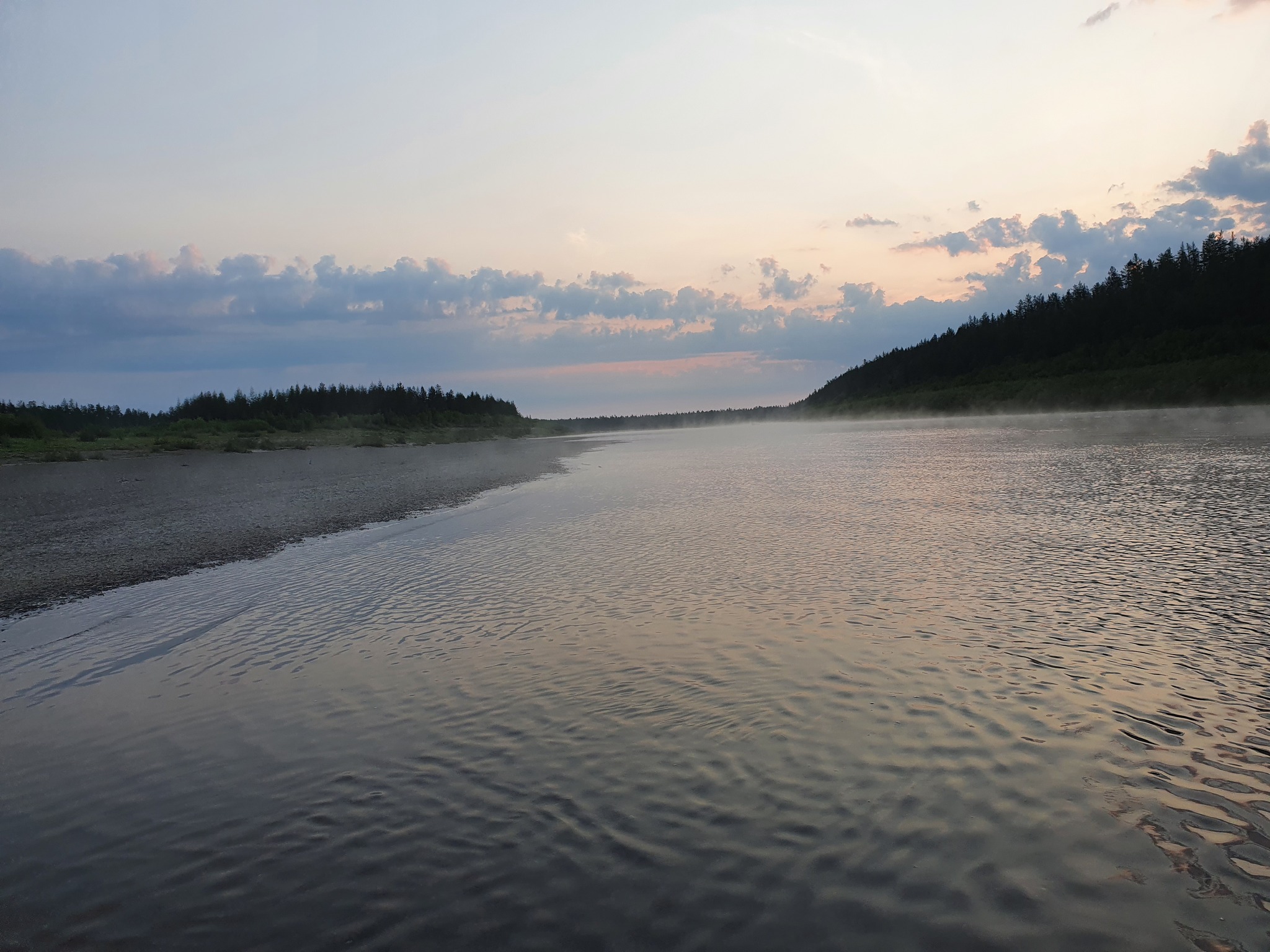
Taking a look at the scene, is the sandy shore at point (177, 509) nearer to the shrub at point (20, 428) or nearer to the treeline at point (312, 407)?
the shrub at point (20, 428)

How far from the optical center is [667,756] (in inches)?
253

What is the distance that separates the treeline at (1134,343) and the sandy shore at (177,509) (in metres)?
88.8

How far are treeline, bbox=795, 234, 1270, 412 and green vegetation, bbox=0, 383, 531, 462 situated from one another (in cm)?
10426

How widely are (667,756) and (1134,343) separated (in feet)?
468

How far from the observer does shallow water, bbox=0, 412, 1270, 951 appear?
432 centimetres

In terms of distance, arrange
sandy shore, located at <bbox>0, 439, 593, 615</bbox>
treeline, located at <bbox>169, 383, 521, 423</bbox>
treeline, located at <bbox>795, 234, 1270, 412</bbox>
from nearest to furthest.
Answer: sandy shore, located at <bbox>0, 439, 593, 615</bbox> < treeline, located at <bbox>795, 234, 1270, 412</bbox> < treeline, located at <bbox>169, 383, 521, 423</bbox>

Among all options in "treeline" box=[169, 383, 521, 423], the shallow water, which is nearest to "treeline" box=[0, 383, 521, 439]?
"treeline" box=[169, 383, 521, 423]

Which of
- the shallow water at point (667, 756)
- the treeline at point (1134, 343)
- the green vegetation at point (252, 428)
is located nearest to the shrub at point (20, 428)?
the green vegetation at point (252, 428)

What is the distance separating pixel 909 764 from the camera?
6004 millimetres

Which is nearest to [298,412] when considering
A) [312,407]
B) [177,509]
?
[312,407]

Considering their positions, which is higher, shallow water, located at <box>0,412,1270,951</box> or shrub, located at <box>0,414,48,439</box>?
shrub, located at <box>0,414,48,439</box>

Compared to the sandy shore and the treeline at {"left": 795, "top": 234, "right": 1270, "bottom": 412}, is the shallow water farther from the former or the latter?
the treeline at {"left": 795, "top": 234, "right": 1270, "bottom": 412}

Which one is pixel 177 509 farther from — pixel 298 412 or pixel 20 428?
pixel 298 412

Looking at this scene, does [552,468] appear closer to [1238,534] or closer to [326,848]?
[1238,534]
